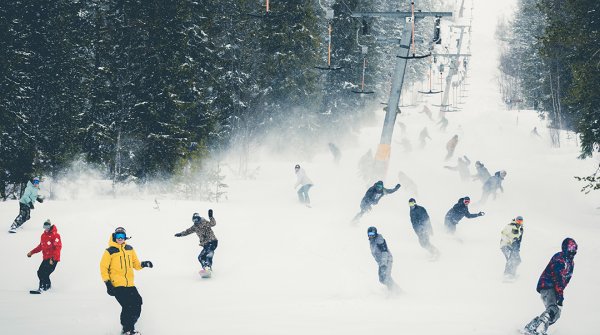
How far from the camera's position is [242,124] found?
30812 mm

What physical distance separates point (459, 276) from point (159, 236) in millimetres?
8618

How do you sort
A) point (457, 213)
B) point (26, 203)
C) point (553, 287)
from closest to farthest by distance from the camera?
point (553, 287), point (26, 203), point (457, 213)

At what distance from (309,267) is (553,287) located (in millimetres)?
6067

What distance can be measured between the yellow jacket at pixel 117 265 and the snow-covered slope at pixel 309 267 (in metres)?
0.98

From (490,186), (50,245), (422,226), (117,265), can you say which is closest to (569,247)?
(422,226)

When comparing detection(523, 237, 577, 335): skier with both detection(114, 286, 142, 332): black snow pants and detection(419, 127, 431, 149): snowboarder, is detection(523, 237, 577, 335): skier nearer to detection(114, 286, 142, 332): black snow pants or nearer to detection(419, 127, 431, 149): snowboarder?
detection(114, 286, 142, 332): black snow pants

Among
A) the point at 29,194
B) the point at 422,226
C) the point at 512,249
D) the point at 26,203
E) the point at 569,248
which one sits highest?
the point at 29,194

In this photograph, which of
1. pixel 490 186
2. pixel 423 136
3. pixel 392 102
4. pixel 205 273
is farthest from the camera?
pixel 423 136

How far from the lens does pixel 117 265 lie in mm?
6965

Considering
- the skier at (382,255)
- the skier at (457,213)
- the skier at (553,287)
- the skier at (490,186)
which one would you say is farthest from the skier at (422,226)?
the skier at (490,186)

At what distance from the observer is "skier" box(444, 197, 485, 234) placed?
46.0 feet

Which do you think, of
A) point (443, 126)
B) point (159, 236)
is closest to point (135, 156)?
point (159, 236)

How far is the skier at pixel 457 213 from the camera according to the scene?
1402 centimetres

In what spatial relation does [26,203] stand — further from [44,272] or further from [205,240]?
[205,240]
